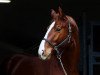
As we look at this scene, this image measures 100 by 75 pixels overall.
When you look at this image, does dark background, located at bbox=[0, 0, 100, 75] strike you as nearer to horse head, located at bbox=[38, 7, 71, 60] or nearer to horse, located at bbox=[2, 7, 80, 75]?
horse, located at bbox=[2, 7, 80, 75]

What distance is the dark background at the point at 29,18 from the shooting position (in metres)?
7.76

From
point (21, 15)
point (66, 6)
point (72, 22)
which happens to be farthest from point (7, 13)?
point (72, 22)

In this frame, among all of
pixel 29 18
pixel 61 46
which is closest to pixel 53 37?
pixel 61 46

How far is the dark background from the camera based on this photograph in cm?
776

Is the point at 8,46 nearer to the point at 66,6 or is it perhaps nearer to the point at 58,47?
the point at 66,6

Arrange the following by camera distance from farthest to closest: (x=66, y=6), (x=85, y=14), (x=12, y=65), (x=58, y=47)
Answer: (x=66, y=6)
(x=85, y=14)
(x=12, y=65)
(x=58, y=47)

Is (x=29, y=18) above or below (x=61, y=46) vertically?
above

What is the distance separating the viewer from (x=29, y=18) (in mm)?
8102

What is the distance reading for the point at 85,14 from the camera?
289 inches

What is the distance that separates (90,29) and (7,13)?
175 centimetres

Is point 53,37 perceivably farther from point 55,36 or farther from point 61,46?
point 61,46

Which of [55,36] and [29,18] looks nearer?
[55,36]

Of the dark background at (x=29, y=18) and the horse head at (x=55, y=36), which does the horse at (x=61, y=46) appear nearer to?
the horse head at (x=55, y=36)

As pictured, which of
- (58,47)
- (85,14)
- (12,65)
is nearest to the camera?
(58,47)
